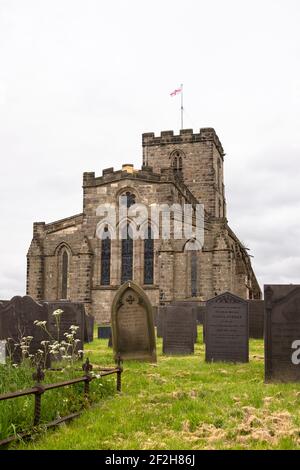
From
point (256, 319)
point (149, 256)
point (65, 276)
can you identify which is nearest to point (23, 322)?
point (256, 319)

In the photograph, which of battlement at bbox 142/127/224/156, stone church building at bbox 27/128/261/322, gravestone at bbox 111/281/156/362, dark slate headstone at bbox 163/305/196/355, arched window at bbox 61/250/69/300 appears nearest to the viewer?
gravestone at bbox 111/281/156/362

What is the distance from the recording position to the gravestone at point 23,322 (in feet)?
32.6

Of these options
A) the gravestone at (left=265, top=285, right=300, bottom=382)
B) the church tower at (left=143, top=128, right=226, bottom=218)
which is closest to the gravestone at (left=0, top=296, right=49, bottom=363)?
the gravestone at (left=265, top=285, right=300, bottom=382)

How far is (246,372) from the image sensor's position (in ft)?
34.0

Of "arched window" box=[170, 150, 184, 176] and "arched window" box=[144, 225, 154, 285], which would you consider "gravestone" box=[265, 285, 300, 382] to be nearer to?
"arched window" box=[144, 225, 154, 285]

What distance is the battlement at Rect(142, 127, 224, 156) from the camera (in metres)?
43.8

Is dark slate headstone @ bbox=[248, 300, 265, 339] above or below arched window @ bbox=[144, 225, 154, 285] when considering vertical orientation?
below

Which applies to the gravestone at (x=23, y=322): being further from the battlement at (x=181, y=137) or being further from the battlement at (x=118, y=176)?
the battlement at (x=181, y=137)

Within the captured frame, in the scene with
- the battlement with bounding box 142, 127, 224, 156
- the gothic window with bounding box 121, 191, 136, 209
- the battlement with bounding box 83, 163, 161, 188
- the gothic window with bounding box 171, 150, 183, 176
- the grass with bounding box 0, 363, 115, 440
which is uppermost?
the battlement with bounding box 142, 127, 224, 156

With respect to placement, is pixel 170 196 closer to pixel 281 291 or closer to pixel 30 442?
pixel 281 291

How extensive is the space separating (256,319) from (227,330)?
24.4 ft

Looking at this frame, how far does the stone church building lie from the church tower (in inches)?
379

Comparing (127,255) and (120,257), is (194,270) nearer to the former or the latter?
(127,255)
